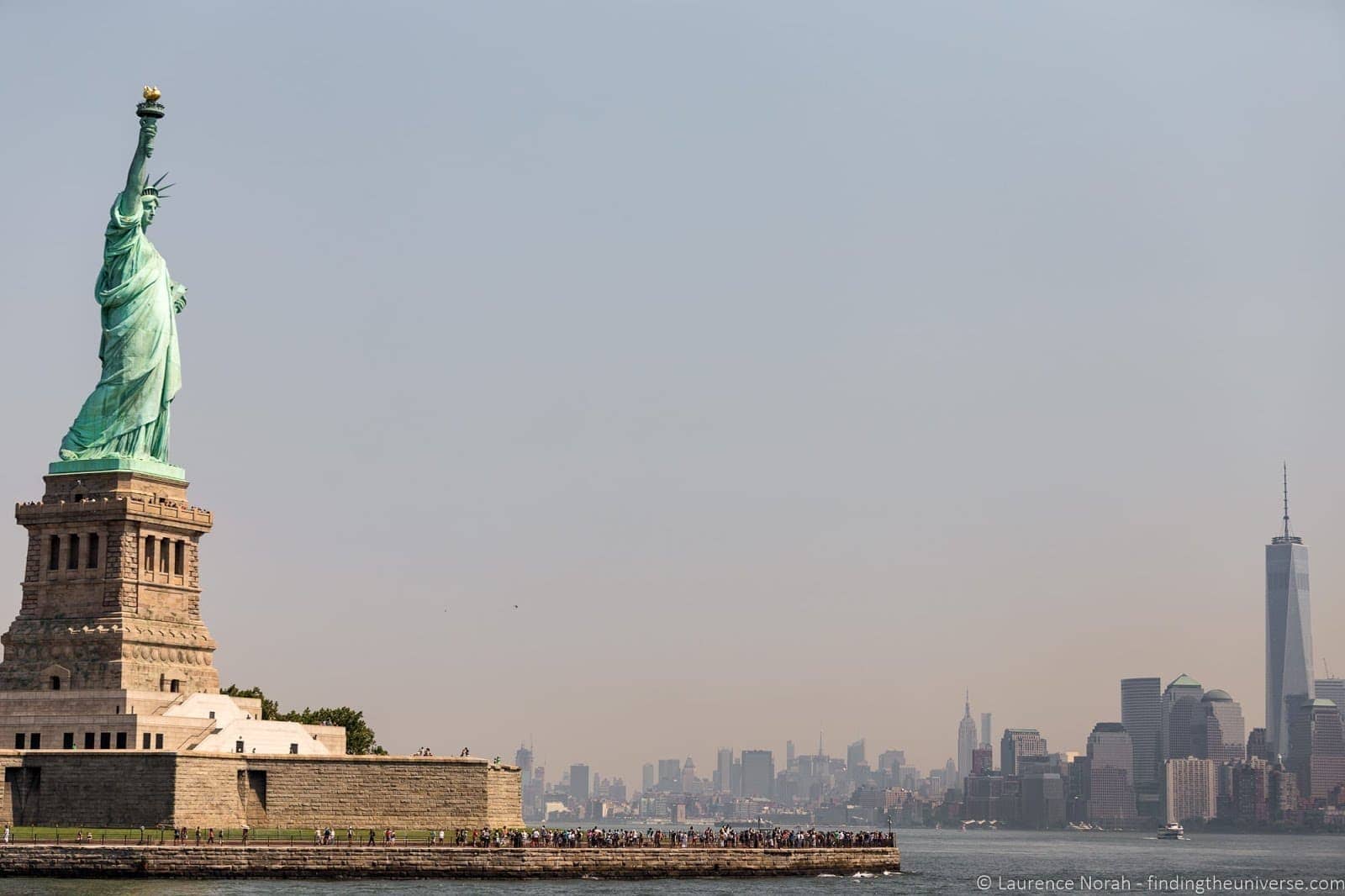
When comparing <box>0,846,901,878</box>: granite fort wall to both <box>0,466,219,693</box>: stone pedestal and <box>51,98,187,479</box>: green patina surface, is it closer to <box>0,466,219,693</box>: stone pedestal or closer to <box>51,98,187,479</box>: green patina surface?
<box>0,466,219,693</box>: stone pedestal

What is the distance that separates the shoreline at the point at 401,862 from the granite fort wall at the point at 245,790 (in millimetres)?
3326

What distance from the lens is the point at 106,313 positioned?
309 ft

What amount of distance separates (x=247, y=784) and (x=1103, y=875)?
56895 mm

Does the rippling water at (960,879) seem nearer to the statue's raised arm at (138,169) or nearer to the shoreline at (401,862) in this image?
the shoreline at (401,862)

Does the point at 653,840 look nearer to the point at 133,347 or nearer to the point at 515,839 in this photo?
the point at 515,839

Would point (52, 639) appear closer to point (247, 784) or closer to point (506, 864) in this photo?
point (247, 784)

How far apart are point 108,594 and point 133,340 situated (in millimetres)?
11667

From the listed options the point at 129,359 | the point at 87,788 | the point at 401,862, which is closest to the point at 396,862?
the point at 401,862

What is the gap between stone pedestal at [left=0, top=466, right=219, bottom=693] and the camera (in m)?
88.6

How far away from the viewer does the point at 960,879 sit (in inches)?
4375

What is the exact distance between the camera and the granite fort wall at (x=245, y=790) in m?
82.1

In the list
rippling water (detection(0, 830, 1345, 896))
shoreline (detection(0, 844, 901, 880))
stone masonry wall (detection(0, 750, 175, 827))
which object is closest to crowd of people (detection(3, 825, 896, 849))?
shoreline (detection(0, 844, 901, 880))

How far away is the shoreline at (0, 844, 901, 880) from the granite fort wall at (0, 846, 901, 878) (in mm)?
31

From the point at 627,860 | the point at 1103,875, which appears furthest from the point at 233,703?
the point at 1103,875
